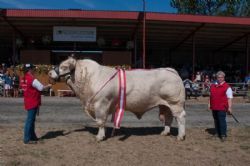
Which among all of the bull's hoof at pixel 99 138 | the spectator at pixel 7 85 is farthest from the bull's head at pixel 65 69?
the spectator at pixel 7 85

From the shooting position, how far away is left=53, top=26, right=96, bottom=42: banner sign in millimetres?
27844

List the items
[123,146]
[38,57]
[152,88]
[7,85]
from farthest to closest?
[38,57] < [7,85] < [152,88] < [123,146]

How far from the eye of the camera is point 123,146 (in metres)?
9.98

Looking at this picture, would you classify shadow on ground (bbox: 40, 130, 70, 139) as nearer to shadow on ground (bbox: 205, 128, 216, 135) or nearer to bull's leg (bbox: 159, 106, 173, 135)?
bull's leg (bbox: 159, 106, 173, 135)

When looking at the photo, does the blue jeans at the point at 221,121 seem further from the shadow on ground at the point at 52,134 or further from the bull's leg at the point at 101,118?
the shadow on ground at the point at 52,134

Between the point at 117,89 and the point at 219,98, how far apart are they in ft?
7.38

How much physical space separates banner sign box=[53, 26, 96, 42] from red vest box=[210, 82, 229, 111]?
17.4 metres

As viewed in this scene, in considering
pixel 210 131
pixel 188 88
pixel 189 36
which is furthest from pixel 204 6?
pixel 210 131

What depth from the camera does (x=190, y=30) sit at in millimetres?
30406

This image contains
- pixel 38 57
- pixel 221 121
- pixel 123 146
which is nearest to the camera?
pixel 123 146

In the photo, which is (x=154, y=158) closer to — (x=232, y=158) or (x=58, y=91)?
(x=232, y=158)

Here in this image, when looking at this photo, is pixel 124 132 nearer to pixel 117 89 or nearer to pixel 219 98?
pixel 117 89

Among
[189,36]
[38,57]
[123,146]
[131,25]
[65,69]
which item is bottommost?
[123,146]

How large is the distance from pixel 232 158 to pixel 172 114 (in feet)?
7.87
